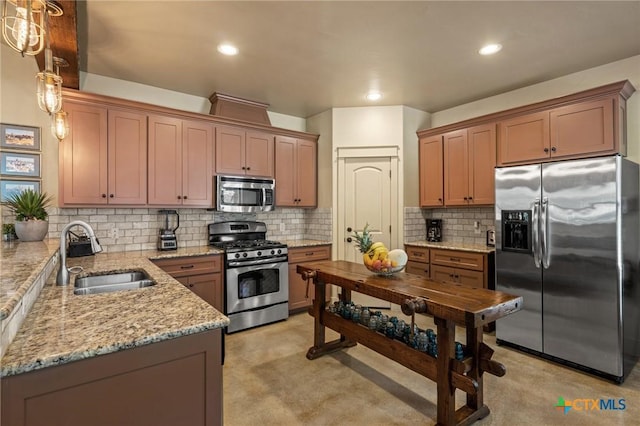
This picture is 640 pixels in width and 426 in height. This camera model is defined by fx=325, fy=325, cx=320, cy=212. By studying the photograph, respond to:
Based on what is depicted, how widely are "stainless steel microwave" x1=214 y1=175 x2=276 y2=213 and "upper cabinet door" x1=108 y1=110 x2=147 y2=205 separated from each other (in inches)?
31.8

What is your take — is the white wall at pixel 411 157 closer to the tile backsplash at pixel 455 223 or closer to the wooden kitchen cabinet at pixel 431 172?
the wooden kitchen cabinet at pixel 431 172

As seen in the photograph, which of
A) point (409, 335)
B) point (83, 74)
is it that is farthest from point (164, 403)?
point (83, 74)

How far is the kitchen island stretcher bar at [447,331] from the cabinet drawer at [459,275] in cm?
133

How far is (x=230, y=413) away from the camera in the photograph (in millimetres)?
2178

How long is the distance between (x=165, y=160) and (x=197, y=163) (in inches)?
13.4

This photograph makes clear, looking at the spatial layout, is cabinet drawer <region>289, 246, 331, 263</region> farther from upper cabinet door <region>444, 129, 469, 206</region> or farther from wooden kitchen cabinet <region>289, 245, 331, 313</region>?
upper cabinet door <region>444, 129, 469, 206</region>

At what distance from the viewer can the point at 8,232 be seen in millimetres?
2715

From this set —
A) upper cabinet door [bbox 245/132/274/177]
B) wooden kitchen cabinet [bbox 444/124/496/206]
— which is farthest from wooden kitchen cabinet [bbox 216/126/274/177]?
wooden kitchen cabinet [bbox 444/124/496/206]

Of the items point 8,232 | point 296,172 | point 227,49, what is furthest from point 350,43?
point 8,232

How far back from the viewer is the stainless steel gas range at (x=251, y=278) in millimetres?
3604

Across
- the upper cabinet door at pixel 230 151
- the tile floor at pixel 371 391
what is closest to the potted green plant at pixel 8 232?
the upper cabinet door at pixel 230 151

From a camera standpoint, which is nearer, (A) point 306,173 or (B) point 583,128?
(B) point 583,128

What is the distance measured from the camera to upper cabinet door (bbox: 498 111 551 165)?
129 inches

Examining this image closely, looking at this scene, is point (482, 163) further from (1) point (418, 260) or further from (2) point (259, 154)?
Result: (2) point (259, 154)
